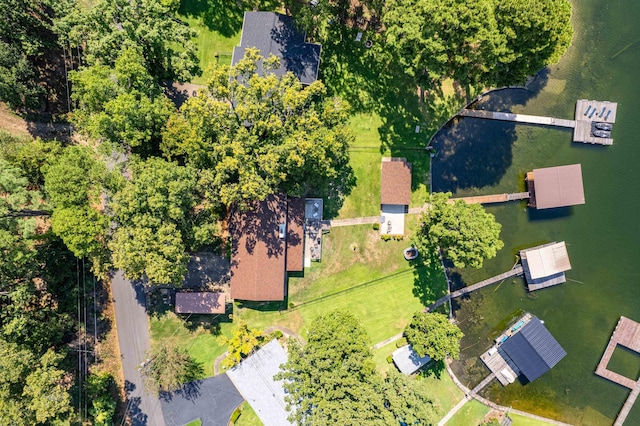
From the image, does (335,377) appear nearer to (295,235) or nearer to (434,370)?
(295,235)

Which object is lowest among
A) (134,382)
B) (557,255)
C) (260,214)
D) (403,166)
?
(134,382)

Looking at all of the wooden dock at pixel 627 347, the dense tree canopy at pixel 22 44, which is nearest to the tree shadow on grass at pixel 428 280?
the wooden dock at pixel 627 347

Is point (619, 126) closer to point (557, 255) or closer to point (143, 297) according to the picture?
point (557, 255)

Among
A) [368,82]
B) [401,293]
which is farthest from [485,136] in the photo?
[401,293]

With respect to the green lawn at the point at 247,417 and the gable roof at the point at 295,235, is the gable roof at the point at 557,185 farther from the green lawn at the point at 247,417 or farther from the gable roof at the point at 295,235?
the green lawn at the point at 247,417

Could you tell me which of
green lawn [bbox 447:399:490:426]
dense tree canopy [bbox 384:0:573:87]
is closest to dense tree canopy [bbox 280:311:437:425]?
green lawn [bbox 447:399:490:426]
